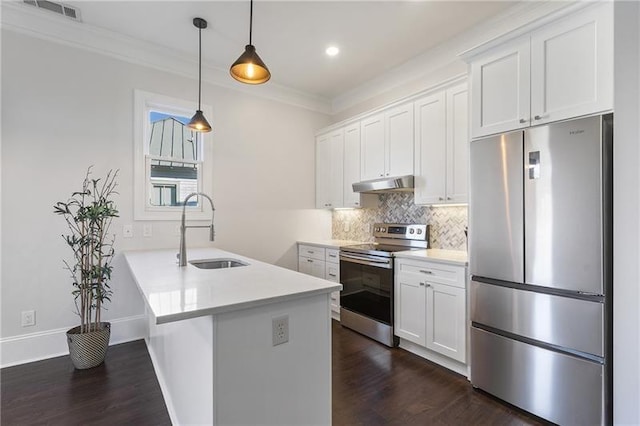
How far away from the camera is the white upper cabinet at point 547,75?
1728 mm

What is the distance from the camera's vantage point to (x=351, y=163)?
3.88 meters

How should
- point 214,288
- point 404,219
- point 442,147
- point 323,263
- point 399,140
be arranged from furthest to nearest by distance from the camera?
point 323,263
point 404,219
point 399,140
point 442,147
point 214,288

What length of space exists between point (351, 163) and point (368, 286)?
62.3 inches

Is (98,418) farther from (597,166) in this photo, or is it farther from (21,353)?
(597,166)

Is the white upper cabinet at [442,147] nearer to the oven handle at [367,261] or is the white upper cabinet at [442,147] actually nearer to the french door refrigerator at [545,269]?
the french door refrigerator at [545,269]

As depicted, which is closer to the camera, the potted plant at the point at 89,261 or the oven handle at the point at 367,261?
the potted plant at the point at 89,261

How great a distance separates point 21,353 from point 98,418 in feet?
4.42

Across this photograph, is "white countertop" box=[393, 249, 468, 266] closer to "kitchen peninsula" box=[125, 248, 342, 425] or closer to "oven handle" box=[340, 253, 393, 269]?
"oven handle" box=[340, 253, 393, 269]

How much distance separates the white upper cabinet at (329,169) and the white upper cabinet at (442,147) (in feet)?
4.05

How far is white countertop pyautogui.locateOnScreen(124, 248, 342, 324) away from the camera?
1.16 m

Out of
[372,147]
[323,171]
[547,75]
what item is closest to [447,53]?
[372,147]

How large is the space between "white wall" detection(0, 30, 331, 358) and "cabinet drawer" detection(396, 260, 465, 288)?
1938mm

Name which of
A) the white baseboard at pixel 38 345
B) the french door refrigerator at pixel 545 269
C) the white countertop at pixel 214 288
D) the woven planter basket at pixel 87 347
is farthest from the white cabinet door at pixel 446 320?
the white baseboard at pixel 38 345

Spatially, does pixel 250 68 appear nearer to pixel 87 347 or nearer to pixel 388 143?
pixel 388 143
